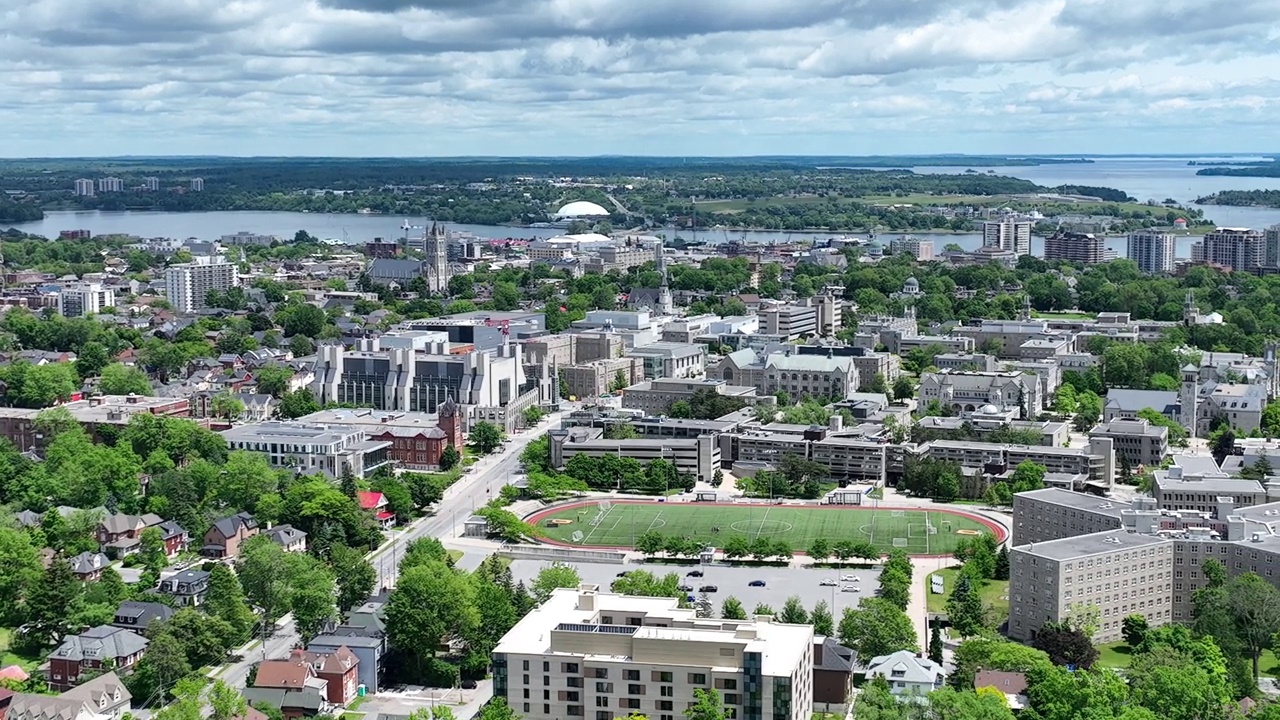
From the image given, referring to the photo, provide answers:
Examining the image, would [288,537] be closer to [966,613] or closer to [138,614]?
[138,614]

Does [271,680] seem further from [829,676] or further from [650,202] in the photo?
[650,202]

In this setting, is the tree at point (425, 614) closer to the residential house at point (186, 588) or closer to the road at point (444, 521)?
the road at point (444, 521)

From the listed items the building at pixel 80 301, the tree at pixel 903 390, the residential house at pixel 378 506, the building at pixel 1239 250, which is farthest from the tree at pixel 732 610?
the building at pixel 1239 250

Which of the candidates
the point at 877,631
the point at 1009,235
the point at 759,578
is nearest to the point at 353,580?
the point at 759,578

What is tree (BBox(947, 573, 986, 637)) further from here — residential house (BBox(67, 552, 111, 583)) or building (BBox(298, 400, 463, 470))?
building (BBox(298, 400, 463, 470))

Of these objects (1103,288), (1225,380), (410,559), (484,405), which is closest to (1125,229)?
(1103,288)

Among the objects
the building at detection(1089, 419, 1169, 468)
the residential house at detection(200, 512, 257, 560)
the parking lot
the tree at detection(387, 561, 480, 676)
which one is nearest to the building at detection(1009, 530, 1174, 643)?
the parking lot
